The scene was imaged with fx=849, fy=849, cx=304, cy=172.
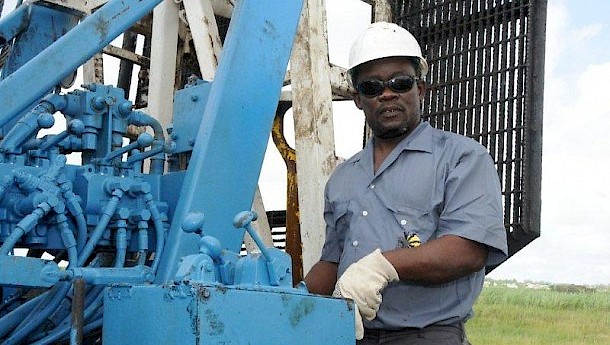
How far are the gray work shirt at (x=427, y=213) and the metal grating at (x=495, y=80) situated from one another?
4.61 ft

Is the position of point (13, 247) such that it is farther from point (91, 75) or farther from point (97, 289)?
point (91, 75)

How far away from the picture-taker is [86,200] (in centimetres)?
250

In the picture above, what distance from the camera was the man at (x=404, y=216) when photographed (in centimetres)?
227

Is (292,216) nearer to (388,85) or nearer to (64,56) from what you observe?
(388,85)

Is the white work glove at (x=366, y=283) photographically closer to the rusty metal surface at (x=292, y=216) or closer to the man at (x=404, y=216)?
the man at (x=404, y=216)

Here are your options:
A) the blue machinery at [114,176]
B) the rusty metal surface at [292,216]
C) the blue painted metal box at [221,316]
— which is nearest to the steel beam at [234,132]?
the blue machinery at [114,176]

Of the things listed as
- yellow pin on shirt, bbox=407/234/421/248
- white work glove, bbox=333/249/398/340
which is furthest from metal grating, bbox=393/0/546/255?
white work glove, bbox=333/249/398/340

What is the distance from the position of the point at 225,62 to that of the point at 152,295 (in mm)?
984

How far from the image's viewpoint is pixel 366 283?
217cm

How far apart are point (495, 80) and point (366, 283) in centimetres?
218

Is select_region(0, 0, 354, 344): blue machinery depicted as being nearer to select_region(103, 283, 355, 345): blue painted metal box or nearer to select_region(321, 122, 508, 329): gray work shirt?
select_region(103, 283, 355, 345): blue painted metal box

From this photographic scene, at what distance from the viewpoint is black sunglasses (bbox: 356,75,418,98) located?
2617 mm

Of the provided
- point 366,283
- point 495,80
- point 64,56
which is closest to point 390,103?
point 366,283

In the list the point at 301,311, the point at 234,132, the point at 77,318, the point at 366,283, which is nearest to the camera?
the point at 301,311
